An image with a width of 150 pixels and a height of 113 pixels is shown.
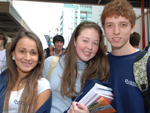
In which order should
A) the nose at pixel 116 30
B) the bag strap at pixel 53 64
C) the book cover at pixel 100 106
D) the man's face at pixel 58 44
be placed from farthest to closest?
the man's face at pixel 58 44, the bag strap at pixel 53 64, the nose at pixel 116 30, the book cover at pixel 100 106

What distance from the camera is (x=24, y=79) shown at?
5.41 feet

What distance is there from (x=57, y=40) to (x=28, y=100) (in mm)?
3421

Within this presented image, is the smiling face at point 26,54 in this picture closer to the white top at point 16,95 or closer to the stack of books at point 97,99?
the white top at point 16,95

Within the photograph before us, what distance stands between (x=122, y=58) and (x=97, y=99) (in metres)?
0.55

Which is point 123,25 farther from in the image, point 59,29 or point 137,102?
point 59,29

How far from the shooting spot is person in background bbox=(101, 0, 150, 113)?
4.16 feet

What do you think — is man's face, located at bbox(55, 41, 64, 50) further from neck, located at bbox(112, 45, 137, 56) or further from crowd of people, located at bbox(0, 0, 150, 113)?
neck, located at bbox(112, 45, 137, 56)

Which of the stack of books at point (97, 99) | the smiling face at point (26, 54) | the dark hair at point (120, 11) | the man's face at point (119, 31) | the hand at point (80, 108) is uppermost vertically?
the dark hair at point (120, 11)

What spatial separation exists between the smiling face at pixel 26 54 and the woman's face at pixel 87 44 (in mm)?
520

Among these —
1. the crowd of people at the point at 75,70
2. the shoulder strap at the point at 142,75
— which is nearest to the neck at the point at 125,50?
the crowd of people at the point at 75,70

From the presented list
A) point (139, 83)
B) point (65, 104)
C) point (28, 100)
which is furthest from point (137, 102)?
point (28, 100)

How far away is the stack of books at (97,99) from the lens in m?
1.10

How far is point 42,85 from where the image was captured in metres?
1.52

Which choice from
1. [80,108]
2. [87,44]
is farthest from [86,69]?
[80,108]
